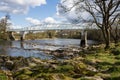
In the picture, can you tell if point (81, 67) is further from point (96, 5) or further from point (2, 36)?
point (2, 36)

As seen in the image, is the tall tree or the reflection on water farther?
the tall tree

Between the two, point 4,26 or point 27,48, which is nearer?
point 27,48

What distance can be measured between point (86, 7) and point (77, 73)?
21.8 metres

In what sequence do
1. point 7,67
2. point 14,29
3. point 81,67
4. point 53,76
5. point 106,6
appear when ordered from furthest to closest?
point 14,29 → point 106,6 → point 7,67 → point 81,67 → point 53,76

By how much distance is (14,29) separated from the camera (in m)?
131

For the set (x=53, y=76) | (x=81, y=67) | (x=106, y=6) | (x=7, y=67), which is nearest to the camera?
(x=53, y=76)

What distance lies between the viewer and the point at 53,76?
15.7 metres

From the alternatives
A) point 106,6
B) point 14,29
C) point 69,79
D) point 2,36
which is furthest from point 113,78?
point 14,29

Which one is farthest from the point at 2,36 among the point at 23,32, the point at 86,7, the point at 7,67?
the point at 7,67

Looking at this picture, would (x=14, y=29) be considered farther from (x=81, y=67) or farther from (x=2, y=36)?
(x=81, y=67)

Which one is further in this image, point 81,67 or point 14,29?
point 14,29

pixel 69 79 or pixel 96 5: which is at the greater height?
pixel 96 5

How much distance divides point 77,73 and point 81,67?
51.0 inches

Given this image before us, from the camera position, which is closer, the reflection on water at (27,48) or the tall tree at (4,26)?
the reflection on water at (27,48)
